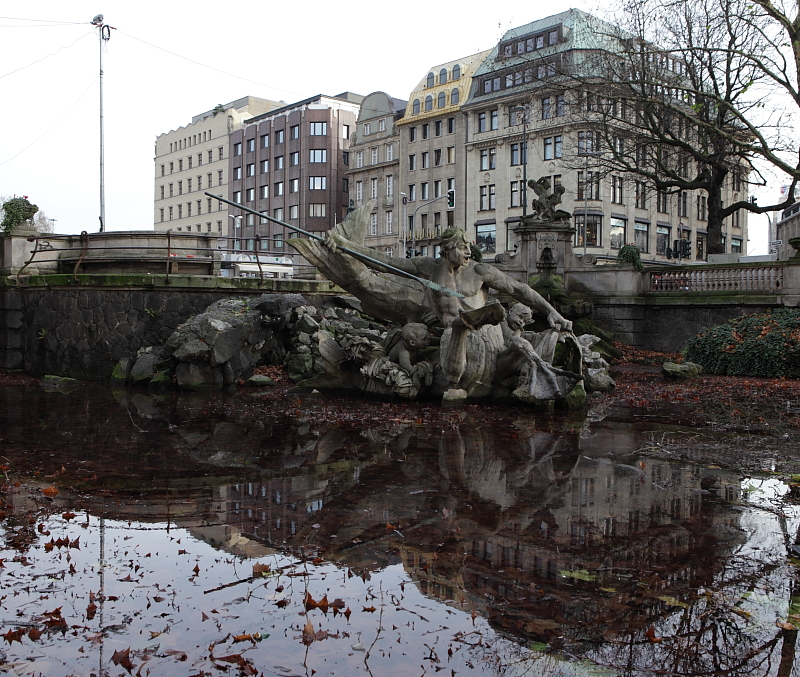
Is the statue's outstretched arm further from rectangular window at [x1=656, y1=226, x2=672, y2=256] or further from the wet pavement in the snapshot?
rectangular window at [x1=656, y1=226, x2=672, y2=256]

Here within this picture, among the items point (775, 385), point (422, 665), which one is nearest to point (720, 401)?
point (775, 385)

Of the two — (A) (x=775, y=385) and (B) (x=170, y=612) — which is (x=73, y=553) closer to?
(B) (x=170, y=612)

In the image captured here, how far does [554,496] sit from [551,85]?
69.4 feet

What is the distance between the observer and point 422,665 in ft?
9.18

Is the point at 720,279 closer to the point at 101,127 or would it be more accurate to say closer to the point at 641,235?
the point at 101,127

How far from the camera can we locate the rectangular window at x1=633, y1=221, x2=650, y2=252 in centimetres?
5366

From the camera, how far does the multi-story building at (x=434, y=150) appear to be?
59375 millimetres

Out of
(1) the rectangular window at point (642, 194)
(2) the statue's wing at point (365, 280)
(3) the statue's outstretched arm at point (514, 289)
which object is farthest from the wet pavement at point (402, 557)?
(1) the rectangular window at point (642, 194)

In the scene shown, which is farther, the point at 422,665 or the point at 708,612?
the point at 708,612

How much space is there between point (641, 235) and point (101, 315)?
1803 inches

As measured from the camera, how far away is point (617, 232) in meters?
52.2

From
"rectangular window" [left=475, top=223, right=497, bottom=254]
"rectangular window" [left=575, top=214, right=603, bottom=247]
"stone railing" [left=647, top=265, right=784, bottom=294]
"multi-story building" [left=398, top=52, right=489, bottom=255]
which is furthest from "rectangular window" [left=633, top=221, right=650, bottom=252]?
"stone railing" [left=647, top=265, right=784, bottom=294]

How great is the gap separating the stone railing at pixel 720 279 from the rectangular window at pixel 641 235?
32400mm

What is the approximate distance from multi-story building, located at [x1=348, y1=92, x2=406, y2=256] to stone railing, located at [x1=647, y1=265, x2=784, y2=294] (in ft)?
139
